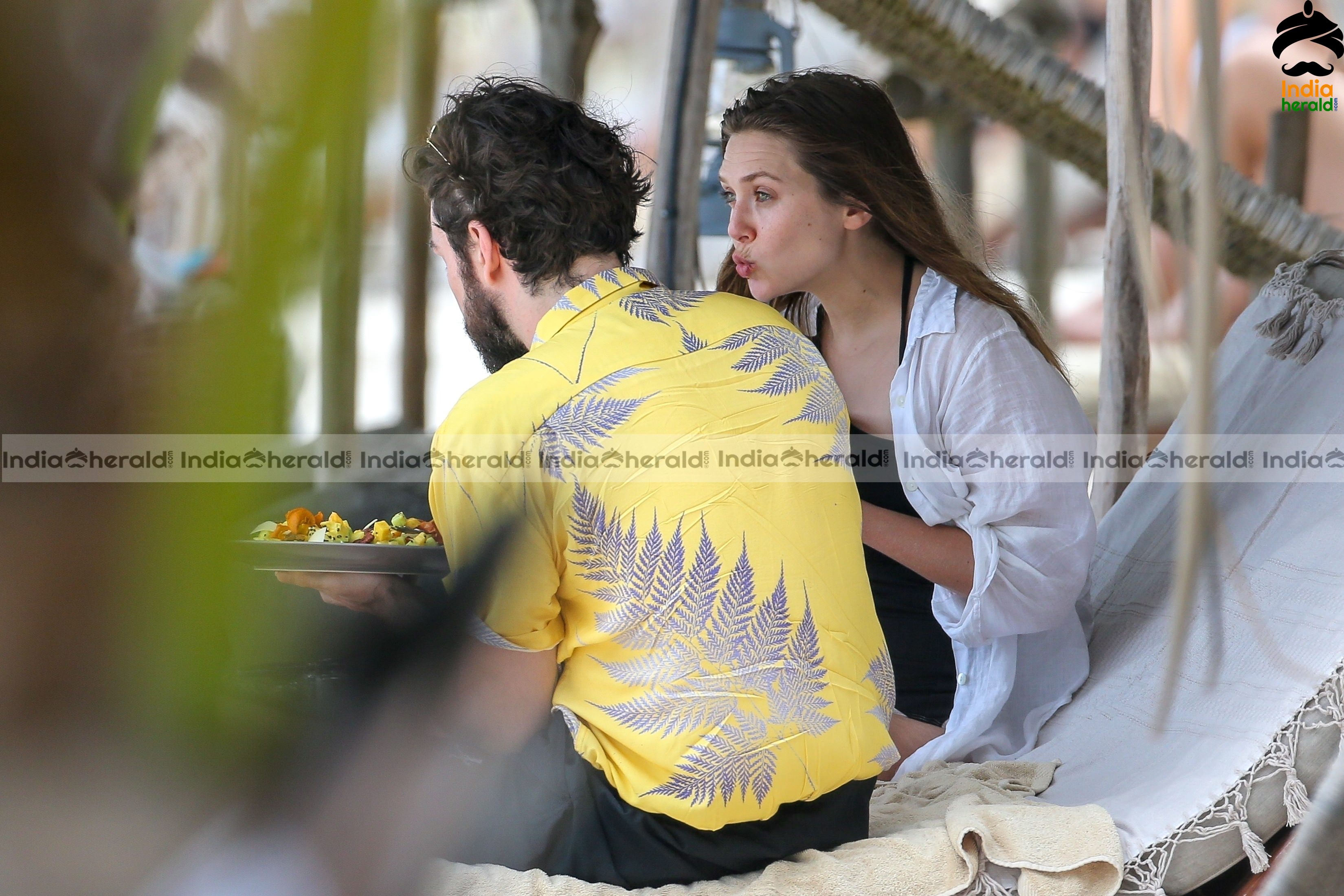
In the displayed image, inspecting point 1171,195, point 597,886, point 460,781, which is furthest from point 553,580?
point 1171,195

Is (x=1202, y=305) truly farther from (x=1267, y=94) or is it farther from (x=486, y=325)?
(x=1267, y=94)

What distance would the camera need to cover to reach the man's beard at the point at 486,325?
1.29 m

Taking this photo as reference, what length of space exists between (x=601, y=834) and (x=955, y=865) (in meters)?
0.35

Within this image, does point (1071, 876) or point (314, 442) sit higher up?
point (314, 442)

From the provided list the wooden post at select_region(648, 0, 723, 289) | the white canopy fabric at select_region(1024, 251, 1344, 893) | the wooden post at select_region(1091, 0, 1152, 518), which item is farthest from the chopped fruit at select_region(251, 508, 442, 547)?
the wooden post at select_region(648, 0, 723, 289)

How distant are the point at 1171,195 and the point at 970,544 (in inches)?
54.5

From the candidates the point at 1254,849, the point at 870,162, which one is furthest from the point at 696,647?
the point at 870,162

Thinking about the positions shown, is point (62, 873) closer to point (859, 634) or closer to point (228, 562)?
point (228, 562)

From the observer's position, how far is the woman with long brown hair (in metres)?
1.64

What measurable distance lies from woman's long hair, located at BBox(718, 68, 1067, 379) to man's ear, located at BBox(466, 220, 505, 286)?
26.1 inches

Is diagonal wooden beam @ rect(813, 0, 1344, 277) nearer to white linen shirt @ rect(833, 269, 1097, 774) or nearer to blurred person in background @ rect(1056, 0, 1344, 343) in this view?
blurred person in background @ rect(1056, 0, 1344, 343)

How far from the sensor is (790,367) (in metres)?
1.21

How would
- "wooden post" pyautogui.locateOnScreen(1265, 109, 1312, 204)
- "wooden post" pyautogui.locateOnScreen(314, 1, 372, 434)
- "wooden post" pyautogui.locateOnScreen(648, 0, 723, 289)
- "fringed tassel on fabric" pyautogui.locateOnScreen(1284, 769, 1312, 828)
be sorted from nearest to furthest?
"wooden post" pyautogui.locateOnScreen(314, 1, 372, 434) → "fringed tassel on fabric" pyautogui.locateOnScreen(1284, 769, 1312, 828) → "wooden post" pyautogui.locateOnScreen(648, 0, 723, 289) → "wooden post" pyautogui.locateOnScreen(1265, 109, 1312, 204)

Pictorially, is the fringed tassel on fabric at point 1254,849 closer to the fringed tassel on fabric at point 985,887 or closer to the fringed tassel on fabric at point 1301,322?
the fringed tassel on fabric at point 985,887
